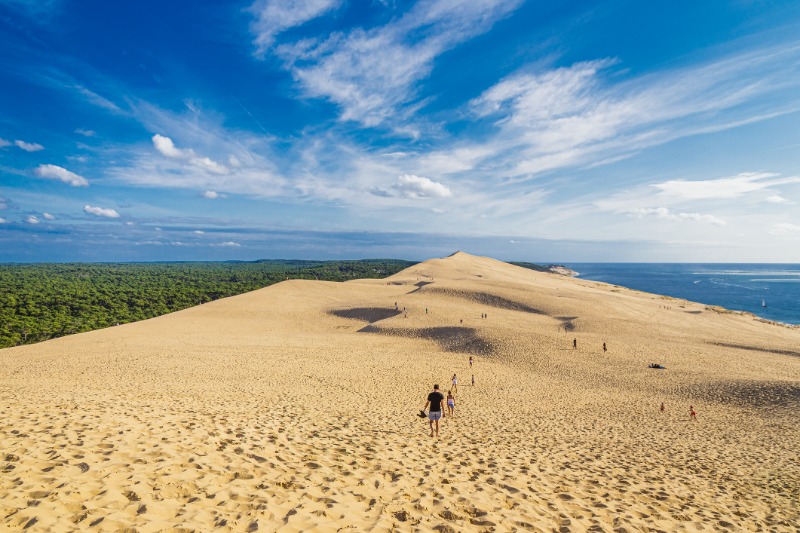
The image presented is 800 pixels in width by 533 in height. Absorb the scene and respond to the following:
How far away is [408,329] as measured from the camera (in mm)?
42719

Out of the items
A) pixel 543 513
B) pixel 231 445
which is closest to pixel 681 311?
pixel 543 513

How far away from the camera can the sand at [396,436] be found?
6371 mm

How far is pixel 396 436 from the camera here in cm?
1185

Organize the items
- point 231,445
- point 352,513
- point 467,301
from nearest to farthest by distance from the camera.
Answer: point 352,513 → point 231,445 → point 467,301

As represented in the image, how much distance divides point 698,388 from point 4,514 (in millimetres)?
30628

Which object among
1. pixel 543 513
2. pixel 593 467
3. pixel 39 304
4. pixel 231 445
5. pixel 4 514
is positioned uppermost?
pixel 4 514

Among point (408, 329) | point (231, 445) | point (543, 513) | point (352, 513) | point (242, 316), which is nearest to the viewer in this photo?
point (352, 513)

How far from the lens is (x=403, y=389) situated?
22.2 meters

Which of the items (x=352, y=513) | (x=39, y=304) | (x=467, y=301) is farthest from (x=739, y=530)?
(x=39, y=304)

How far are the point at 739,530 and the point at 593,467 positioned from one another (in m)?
3.45

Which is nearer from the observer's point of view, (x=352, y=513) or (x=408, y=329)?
(x=352, y=513)

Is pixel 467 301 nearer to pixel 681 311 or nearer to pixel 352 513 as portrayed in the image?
pixel 681 311

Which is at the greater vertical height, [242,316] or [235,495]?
[235,495]

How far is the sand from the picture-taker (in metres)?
6.37
